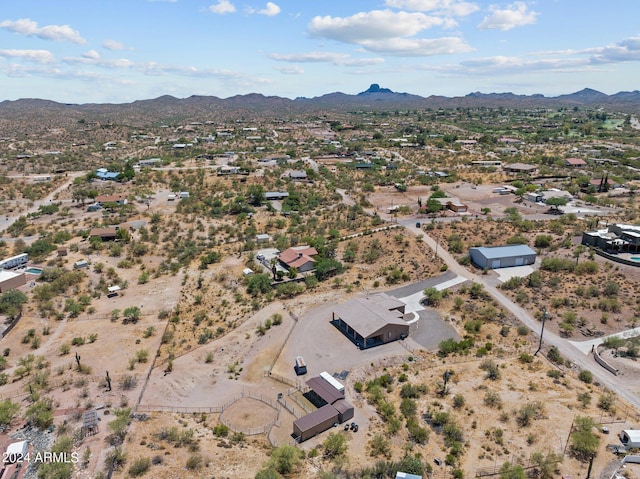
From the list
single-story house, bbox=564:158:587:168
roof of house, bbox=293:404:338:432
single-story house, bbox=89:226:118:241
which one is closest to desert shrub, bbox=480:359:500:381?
roof of house, bbox=293:404:338:432

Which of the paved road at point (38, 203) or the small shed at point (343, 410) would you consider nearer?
the small shed at point (343, 410)

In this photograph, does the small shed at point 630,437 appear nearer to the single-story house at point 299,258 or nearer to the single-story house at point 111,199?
the single-story house at point 299,258

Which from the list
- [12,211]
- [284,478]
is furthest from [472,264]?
[12,211]

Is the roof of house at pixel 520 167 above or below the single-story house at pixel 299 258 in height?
above

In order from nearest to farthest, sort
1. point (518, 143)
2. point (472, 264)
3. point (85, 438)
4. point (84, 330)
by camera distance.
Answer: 1. point (85, 438)
2. point (84, 330)
3. point (472, 264)
4. point (518, 143)

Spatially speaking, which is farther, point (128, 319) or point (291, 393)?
point (128, 319)

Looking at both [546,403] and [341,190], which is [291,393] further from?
[341,190]

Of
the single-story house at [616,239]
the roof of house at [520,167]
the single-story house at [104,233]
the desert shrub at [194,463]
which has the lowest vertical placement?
the desert shrub at [194,463]

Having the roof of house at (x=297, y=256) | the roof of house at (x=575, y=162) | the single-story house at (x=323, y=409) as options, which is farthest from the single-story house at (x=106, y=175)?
the roof of house at (x=575, y=162)
